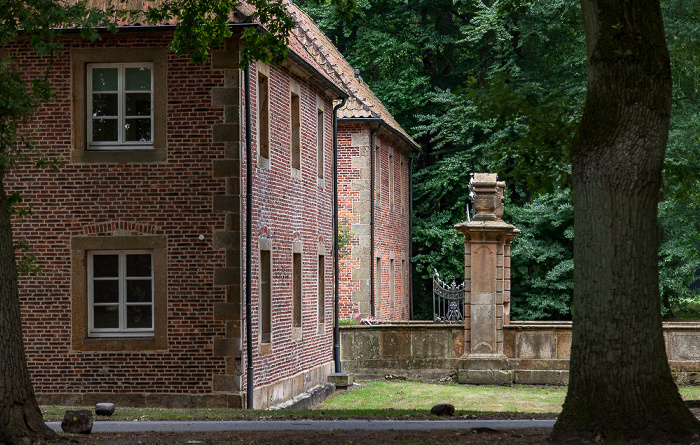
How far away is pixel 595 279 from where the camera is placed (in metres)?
8.98

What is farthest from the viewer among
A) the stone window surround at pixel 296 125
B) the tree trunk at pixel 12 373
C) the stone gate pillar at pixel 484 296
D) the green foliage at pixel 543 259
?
the green foliage at pixel 543 259

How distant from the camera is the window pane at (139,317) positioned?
1667cm

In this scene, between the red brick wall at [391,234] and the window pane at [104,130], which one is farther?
the red brick wall at [391,234]

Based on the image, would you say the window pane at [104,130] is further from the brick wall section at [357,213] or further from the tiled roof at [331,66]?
the brick wall section at [357,213]

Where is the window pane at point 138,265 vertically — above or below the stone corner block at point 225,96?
below

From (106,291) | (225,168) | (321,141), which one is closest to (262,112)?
(225,168)

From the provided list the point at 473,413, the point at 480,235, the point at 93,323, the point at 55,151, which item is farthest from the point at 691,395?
the point at 55,151

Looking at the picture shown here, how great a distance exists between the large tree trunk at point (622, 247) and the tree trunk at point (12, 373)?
484 cm

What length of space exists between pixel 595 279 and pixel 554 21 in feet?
80.3

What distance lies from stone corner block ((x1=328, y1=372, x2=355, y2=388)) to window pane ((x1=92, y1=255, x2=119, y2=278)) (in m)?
7.40

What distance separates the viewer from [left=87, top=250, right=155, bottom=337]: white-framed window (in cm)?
1667

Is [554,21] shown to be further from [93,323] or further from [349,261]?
[93,323]

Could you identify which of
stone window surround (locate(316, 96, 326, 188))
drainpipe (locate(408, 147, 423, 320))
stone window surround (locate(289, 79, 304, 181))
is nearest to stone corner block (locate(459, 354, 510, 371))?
stone window surround (locate(316, 96, 326, 188))

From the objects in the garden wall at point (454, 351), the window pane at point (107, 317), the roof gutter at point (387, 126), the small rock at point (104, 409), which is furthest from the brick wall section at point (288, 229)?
the roof gutter at point (387, 126)
